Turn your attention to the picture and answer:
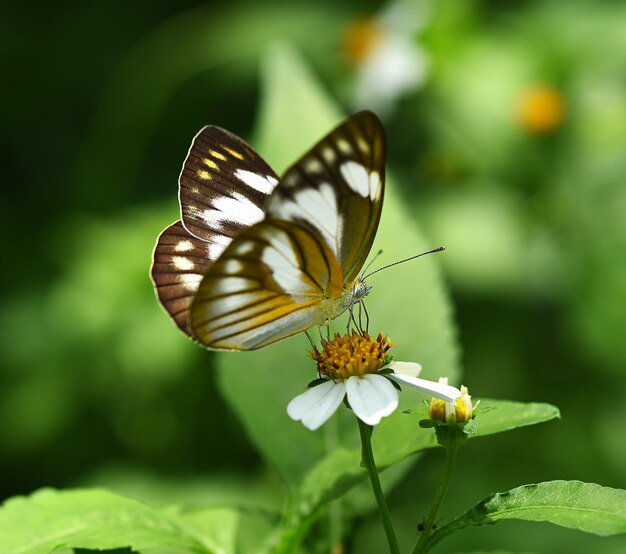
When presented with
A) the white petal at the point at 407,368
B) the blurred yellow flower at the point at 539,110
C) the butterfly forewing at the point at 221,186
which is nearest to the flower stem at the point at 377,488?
the white petal at the point at 407,368

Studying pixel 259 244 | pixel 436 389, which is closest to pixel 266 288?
pixel 259 244

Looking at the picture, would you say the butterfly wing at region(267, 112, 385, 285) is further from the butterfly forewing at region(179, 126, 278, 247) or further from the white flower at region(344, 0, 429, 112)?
the white flower at region(344, 0, 429, 112)

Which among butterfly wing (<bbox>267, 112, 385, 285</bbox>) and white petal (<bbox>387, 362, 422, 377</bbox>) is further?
white petal (<bbox>387, 362, 422, 377</bbox>)

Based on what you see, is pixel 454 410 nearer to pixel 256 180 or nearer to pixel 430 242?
pixel 256 180

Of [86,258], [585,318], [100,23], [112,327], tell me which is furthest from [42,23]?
[585,318]

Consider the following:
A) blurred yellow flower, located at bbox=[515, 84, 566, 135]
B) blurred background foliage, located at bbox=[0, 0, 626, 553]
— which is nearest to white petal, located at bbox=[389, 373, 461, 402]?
blurred background foliage, located at bbox=[0, 0, 626, 553]

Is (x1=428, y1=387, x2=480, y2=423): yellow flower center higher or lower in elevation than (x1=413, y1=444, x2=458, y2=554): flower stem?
higher

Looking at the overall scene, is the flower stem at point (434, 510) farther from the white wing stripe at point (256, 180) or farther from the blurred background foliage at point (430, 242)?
the blurred background foliage at point (430, 242)
